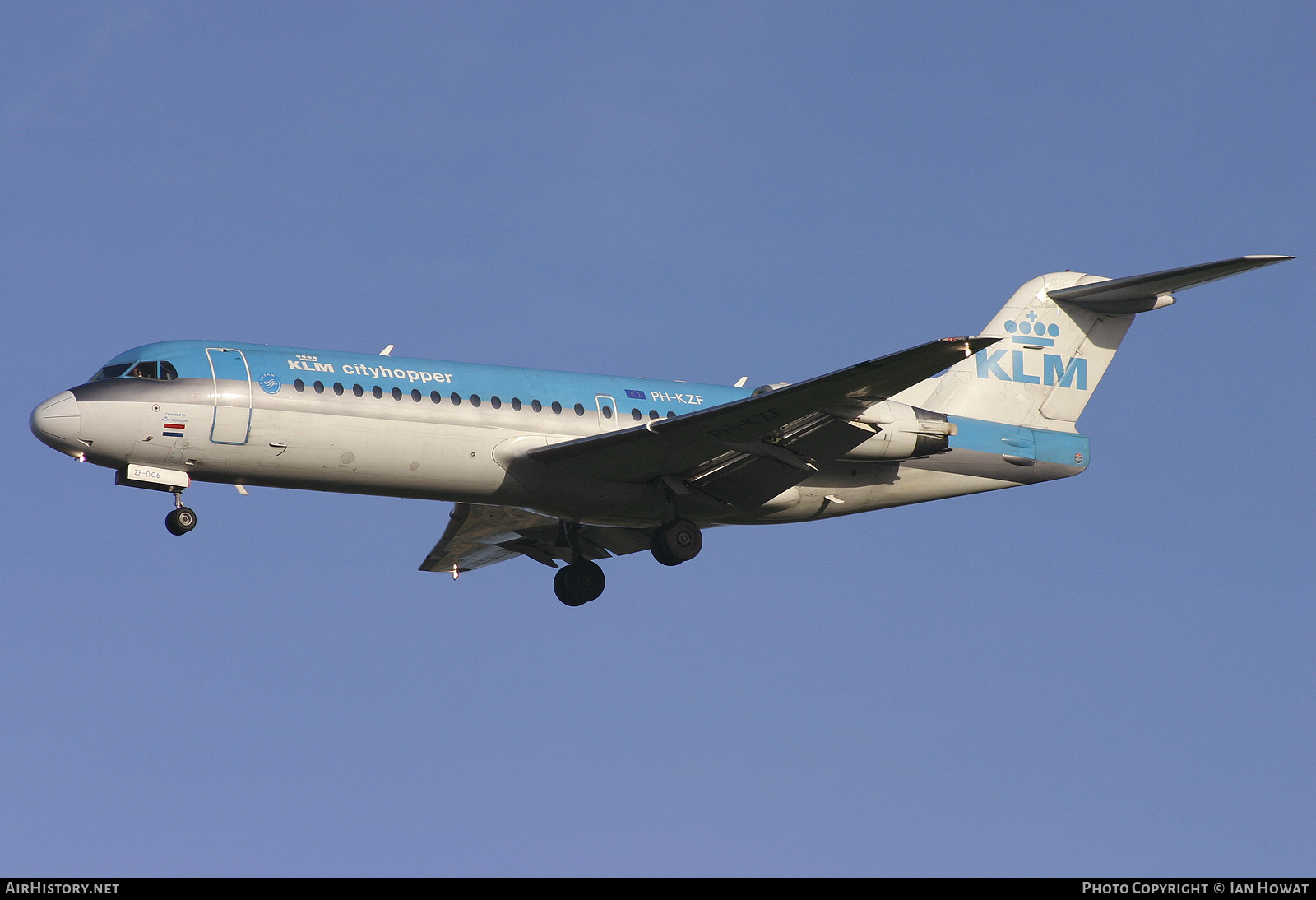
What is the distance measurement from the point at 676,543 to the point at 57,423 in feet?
34.5

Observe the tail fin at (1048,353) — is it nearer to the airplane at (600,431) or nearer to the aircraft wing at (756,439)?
the airplane at (600,431)

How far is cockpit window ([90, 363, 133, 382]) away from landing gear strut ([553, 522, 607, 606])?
8958mm

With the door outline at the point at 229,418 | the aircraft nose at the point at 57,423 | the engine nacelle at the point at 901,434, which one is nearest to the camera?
the aircraft nose at the point at 57,423

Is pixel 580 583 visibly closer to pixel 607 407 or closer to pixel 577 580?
pixel 577 580

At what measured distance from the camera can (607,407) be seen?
27.6 m

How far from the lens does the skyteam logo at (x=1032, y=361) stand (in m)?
30.7

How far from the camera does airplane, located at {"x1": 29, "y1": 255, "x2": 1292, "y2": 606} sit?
2464 cm

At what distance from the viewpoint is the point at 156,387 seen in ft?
80.7

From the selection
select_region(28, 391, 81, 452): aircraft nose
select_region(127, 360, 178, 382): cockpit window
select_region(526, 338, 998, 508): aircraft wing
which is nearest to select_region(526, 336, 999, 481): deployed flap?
select_region(526, 338, 998, 508): aircraft wing

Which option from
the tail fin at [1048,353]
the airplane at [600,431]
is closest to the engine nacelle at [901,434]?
the airplane at [600,431]

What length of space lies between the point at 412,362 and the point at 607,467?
3748mm

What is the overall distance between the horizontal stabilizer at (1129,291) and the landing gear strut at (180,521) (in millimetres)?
17356

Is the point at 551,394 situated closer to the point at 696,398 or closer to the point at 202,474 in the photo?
the point at 696,398

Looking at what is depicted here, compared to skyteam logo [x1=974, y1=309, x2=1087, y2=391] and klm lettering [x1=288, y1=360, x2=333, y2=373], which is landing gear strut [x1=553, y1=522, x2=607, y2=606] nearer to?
klm lettering [x1=288, y1=360, x2=333, y2=373]
